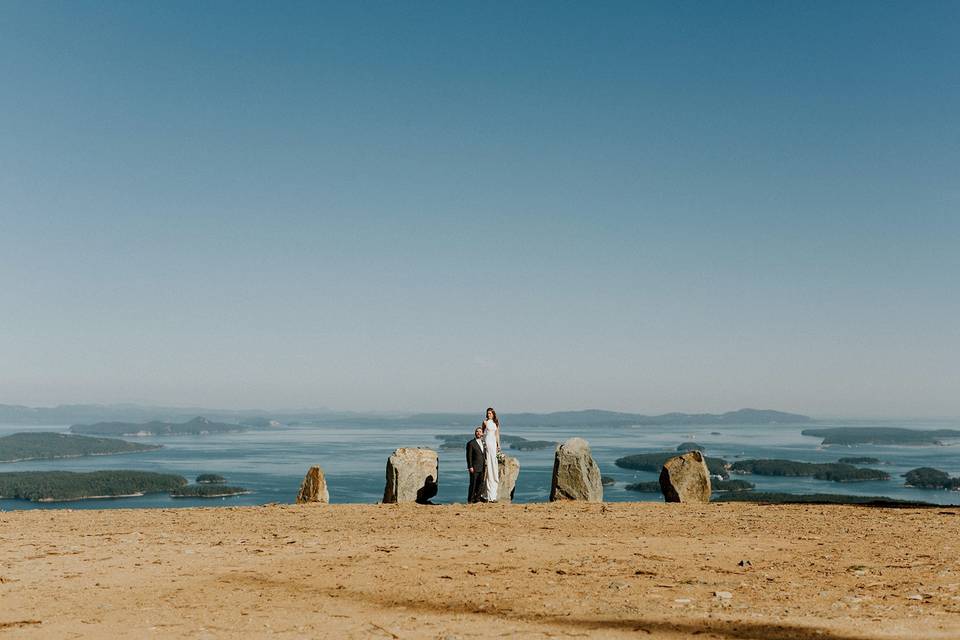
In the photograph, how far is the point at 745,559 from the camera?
31.2 feet

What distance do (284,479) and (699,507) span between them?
95.9 m

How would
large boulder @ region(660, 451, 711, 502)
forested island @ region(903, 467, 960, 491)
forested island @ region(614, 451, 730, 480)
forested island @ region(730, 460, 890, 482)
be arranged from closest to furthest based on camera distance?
large boulder @ region(660, 451, 711, 502) → forested island @ region(903, 467, 960, 491) → forested island @ region(730, 460, 890, 482) → forested island @ region(614, 451, 730, 480)

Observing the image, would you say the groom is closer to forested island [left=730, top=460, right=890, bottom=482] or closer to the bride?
the bride

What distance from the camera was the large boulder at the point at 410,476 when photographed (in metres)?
17.4

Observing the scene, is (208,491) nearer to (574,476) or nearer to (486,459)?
(486,459)

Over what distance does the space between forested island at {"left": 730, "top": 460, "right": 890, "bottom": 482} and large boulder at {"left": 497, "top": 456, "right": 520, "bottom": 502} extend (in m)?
99.6

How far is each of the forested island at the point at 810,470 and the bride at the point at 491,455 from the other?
3972 inches

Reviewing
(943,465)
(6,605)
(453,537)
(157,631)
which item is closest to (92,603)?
(6,605)

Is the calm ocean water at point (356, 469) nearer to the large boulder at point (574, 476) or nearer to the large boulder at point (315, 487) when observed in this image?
the large boulder at point (574, 476)

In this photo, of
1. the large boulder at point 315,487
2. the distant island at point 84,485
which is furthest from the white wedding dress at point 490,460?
the distant island at point 84,485

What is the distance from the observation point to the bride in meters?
17.2

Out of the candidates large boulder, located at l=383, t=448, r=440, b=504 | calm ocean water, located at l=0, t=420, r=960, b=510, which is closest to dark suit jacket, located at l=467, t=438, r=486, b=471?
large boulder, located at l=383, t=448, r=440, b=504

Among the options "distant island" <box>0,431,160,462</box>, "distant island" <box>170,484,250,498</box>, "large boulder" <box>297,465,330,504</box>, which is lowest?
"distant island" <box>0,431,160,462</box>

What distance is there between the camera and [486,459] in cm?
1731
